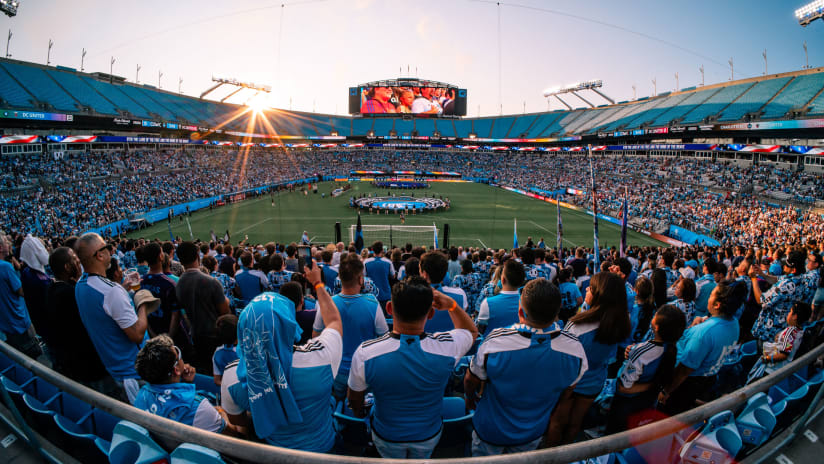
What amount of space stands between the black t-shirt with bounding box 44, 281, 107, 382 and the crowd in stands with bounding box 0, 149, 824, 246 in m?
17.4

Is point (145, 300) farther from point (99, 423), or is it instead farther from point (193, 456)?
point (193, 456)

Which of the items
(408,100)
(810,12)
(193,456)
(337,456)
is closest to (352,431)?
(193,456)

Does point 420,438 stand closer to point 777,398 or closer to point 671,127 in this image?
point 777,398

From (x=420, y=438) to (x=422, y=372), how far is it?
1.88 feet

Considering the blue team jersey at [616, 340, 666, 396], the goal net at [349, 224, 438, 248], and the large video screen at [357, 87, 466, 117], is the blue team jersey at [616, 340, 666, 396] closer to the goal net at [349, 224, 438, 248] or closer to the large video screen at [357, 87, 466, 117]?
the goal net at [349, 224, 438, 248]

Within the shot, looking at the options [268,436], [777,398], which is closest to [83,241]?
[268,436]

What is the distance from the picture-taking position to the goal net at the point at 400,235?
27383 mm

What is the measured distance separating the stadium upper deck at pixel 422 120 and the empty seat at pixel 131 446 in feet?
170

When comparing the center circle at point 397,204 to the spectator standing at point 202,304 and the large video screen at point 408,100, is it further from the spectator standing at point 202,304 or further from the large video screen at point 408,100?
the large video screen at point 408,100

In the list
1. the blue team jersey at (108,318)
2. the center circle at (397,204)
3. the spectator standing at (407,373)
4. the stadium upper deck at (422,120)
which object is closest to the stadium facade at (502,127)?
the stadium upper deck at (422,120)

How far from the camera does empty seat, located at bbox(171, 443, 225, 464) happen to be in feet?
7.12

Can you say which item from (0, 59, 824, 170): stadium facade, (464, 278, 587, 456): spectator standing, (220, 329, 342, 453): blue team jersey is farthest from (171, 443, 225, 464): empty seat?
(0, 59, 824, 170): stadium facade

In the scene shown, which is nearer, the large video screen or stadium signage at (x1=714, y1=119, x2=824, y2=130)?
stadium signage at (x1=714, y1=119, x2=824, y2=130)

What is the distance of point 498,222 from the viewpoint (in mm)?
35406
